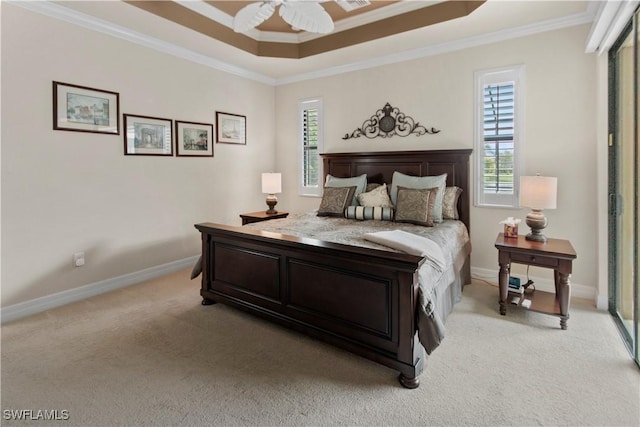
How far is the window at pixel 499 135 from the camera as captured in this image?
3496 mm

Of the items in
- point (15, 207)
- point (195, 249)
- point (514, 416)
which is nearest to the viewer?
point (514, 416)

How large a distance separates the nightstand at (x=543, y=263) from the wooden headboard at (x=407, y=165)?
0.88 m

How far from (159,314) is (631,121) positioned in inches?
157

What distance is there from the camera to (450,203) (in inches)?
143

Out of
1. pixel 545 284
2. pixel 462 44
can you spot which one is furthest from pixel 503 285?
pixel 462 44

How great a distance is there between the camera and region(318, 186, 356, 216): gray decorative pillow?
3.91m

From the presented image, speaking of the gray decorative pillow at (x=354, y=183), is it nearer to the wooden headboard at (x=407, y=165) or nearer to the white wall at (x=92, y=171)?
the wooden headboard at (x=407, y=165)

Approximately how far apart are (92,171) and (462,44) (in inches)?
161

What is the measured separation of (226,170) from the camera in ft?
15.6

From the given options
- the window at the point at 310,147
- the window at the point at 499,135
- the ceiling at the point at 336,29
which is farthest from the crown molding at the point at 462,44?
the window at the point at 310,147

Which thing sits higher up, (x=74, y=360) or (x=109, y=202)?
(x=109, y=202)

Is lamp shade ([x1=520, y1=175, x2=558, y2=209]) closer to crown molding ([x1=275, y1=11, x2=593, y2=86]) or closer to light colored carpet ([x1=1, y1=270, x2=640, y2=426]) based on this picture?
light colored carpet ([x1=1, y1=270, x2=640, y2=426])

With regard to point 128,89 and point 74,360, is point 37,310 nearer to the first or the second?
point 74,360

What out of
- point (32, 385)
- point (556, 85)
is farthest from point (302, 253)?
point (556, 85)
